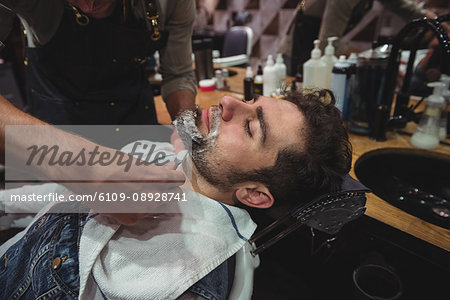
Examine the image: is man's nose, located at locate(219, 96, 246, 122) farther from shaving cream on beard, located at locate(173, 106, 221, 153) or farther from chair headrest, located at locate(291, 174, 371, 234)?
chair headrest, located at locate(291, 174, 371, 234)

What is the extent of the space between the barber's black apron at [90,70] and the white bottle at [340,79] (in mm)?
1102

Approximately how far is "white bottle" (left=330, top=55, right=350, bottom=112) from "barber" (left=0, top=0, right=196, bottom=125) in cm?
93

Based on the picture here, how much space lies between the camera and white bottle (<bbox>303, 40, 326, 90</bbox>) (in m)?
1.89

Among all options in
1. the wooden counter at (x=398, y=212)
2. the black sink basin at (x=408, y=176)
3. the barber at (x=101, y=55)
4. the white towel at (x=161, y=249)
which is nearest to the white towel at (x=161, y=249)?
the white towel at (x=161, y=249)

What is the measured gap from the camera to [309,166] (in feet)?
3.67

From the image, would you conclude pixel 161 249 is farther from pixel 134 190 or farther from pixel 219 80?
pixel 219 80

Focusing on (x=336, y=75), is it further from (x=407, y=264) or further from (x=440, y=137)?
(x=407, y=264)

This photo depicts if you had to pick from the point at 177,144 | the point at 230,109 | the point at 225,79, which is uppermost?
the point at 230,109

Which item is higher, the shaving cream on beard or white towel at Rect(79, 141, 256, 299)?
the shaving cream on beard

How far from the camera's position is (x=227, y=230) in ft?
3.69

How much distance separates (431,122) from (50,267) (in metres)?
1.95

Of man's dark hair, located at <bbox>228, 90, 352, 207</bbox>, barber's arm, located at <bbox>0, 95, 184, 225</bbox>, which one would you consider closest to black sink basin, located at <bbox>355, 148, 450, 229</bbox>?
man's dark hair, located at <bbox>228, 90, 352, 207</bbox>

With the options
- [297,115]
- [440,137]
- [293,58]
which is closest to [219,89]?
[293,58]

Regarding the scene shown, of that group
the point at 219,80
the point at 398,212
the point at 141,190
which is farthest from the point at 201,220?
the point at 219,80
